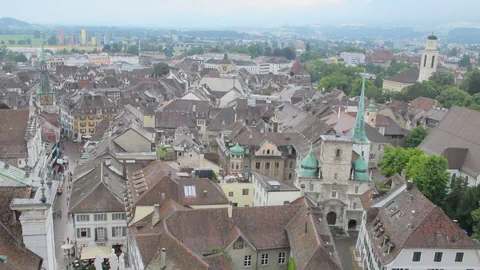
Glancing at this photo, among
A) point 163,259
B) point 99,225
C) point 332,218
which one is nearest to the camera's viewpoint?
point 163,259

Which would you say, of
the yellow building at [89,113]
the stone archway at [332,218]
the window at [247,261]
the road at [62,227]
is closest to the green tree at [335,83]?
the yellow building at [89,113]

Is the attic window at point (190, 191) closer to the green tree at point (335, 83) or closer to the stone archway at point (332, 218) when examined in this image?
the stone archway at point (332, 218)

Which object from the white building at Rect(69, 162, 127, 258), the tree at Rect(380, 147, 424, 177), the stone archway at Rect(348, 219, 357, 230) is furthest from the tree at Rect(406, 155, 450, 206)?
the white building at Rect(69, 162, 127, 258)

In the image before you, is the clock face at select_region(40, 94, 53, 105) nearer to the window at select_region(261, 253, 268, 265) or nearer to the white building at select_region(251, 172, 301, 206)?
the white building at select_region(251, 172, 301, 206)

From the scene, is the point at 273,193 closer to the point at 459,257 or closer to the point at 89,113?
the point at 459,257

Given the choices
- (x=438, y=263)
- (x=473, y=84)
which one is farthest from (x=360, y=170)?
(x=473, y=84)
